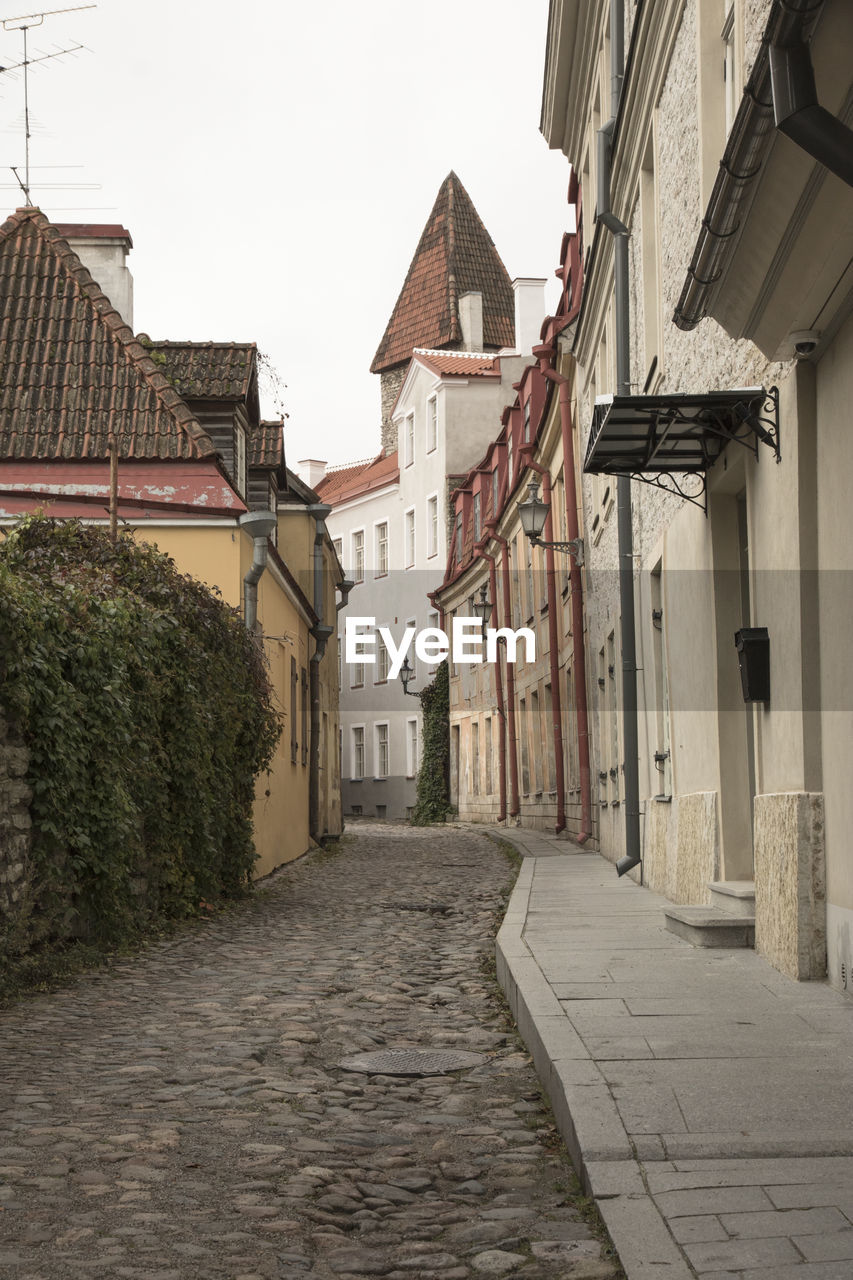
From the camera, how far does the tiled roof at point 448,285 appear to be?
5309 cm

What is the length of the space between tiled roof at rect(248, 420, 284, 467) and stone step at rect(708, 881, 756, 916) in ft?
42.0

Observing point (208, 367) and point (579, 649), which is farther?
point (579, 649)

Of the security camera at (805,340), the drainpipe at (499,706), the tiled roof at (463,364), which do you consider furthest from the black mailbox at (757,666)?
the tiled roof at (463,364)

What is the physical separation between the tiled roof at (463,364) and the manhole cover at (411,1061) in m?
37.4

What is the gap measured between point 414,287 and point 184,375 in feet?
127

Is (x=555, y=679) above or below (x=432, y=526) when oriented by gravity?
below

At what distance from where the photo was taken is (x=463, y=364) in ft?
146

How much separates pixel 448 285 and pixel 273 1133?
5050cm

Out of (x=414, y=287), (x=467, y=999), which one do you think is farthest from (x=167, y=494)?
(x=414, y=287)

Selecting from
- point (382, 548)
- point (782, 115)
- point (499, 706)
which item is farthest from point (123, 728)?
point (382, 548)

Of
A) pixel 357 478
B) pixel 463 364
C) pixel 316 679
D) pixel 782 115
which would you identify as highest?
pixel 463 364

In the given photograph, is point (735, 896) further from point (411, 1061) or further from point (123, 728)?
point (123, 728)

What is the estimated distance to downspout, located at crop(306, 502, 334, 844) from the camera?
75.4 ft

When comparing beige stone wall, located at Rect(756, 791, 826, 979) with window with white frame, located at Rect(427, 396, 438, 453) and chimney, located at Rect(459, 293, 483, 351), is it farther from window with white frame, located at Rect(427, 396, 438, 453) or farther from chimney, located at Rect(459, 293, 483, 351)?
chimney, located at Rect(459, 293, 483, 351)
